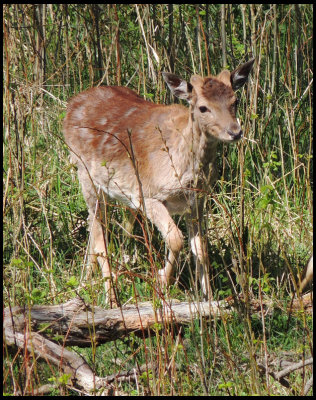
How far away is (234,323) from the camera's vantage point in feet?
14.7

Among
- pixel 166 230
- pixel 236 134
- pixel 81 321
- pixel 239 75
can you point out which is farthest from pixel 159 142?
pixel 81 321

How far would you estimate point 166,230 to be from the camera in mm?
5797

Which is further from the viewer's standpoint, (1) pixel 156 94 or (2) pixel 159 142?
(1) pixel 156 94

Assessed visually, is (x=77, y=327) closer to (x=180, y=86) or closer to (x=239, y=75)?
(x=180, y=86)

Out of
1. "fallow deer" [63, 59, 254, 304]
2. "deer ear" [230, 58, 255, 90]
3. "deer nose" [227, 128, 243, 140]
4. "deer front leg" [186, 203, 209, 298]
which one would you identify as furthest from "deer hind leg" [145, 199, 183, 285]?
"deer ear" [230, 58, 255, 90]

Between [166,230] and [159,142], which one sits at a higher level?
[159,142]

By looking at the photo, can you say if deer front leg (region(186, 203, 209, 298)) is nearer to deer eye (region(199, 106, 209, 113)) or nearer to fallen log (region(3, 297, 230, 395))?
fallen log (region(3, 297, 230, 395))

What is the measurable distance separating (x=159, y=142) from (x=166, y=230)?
81 centimetres

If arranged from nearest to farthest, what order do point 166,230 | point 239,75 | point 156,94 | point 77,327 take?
point 77,327 < point 239,75 < point 166,230 < point 156,94

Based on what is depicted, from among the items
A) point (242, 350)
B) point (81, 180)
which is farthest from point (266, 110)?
point (242, 350)

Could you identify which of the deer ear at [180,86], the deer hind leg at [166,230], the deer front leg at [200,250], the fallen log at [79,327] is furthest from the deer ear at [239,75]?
the fallen log at [79,327]

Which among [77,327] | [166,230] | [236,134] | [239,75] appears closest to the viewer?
[77,327]

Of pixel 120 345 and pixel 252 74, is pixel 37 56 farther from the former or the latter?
pixel 120 345

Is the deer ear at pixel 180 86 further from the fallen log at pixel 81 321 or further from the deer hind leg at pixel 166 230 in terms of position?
the fallen log at pixel 81 321
